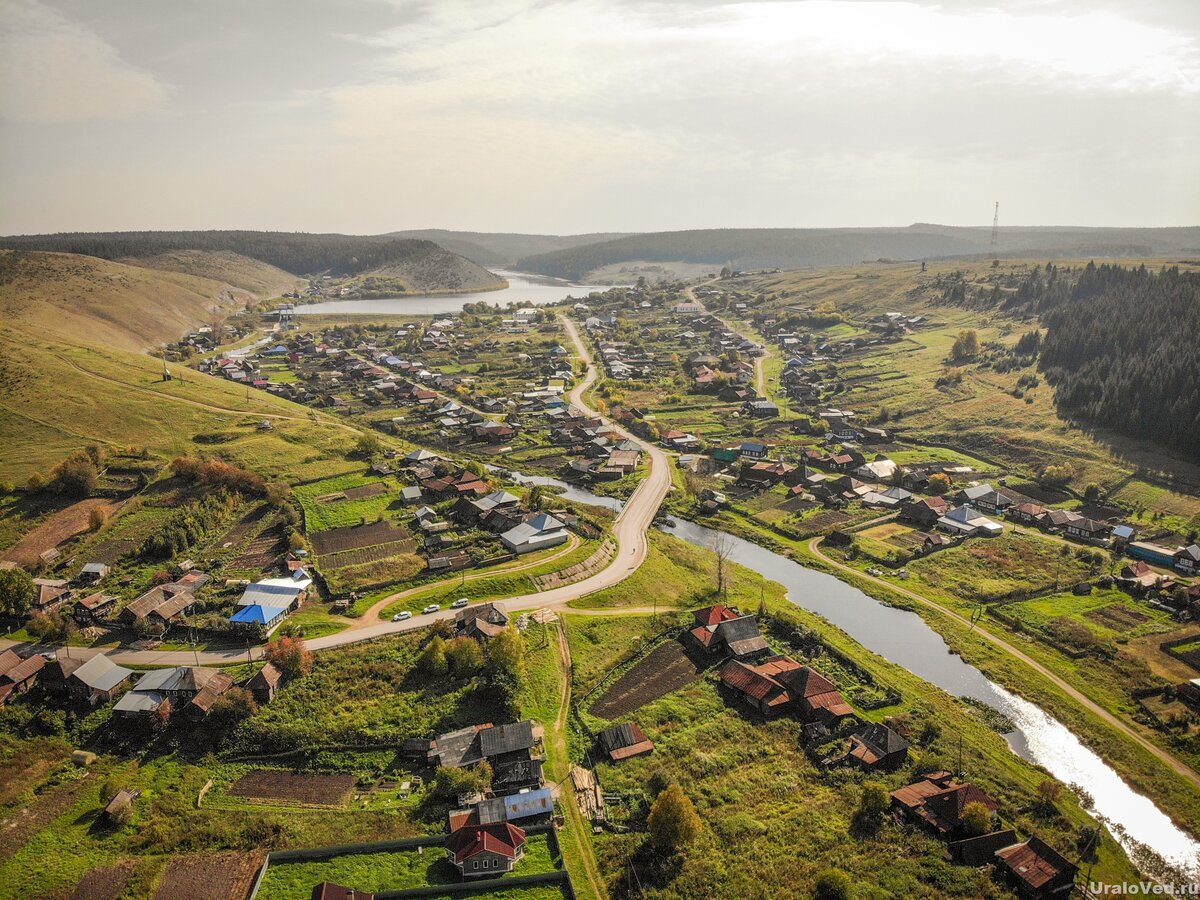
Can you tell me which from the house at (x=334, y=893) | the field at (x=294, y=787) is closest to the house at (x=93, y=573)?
the field at (x=294, y=787)

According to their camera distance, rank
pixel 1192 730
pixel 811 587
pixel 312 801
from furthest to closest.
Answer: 1. pixel 811 587
2. pixel 1192 730
3. pixel 312 801

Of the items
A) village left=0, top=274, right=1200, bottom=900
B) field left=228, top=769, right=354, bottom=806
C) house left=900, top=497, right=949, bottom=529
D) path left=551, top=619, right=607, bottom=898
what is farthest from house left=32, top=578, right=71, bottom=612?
house left=900, top=497, right=949, bottom=529

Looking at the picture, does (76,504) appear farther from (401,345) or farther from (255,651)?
(401,345)

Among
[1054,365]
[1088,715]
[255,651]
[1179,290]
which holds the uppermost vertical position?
[1179,290]

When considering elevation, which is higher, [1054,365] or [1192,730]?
[1054,365]

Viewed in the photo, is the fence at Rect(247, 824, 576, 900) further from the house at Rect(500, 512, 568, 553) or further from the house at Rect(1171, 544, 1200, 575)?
the house at Rect(1171, 544, 1200, 575)

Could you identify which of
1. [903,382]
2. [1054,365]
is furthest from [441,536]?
[1054,365]

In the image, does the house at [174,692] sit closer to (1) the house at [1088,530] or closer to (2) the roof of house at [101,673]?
(2) the roof of house at [101,673]
